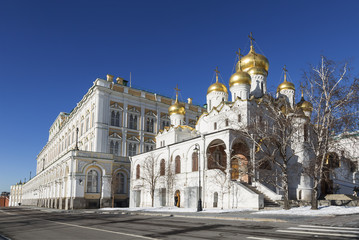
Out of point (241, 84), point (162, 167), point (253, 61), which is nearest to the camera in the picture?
point (241, 84)

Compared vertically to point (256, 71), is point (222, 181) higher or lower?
lower

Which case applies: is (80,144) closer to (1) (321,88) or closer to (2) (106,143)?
(2) (106,143)

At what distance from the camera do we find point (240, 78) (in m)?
36.0

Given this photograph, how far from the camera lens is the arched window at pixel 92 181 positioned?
42.5m

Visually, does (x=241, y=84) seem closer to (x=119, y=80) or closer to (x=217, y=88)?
(x=217, y=88)

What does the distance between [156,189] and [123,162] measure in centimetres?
1044

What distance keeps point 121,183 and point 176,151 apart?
45.6 ft

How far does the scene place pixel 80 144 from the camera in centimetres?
5625

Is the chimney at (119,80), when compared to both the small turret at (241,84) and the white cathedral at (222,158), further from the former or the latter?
the small turret at (241,84)

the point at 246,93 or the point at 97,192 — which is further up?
the point at 246,93

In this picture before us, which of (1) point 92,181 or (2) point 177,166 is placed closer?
(2) point 177,166

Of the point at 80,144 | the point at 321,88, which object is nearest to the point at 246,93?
the point at 321,88

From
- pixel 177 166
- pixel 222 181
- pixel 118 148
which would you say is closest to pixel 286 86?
pixel 177 166

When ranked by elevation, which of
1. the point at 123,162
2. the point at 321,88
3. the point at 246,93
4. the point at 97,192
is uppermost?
the point at 246,93
